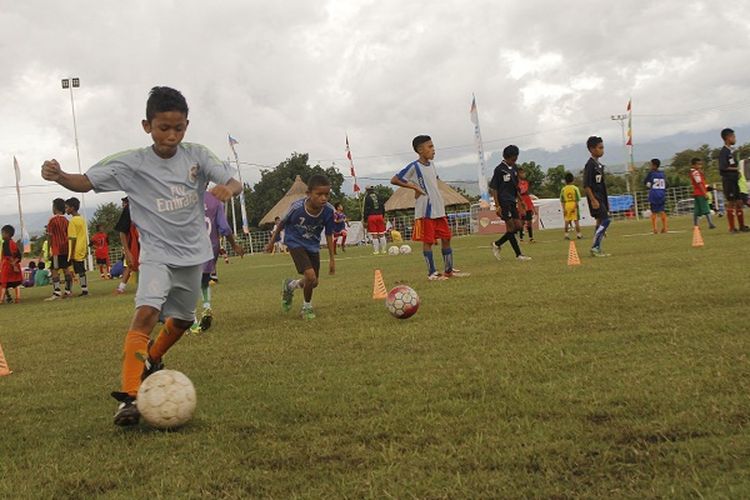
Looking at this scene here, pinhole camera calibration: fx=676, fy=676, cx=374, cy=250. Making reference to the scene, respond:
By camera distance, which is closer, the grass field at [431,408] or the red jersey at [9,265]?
the grass field at [431,408]

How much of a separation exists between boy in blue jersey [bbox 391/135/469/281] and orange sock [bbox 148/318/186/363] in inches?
255

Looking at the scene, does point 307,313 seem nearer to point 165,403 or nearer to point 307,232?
point 307,232

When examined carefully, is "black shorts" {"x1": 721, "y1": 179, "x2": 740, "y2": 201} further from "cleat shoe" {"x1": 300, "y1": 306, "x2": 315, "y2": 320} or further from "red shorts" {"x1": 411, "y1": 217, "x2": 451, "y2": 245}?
"cleat shoe" {"x1": 300, "y1": 306, "x2": 315, "y2": 320}

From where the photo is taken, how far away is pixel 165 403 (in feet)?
11.5

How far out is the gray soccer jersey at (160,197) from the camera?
13.4ft

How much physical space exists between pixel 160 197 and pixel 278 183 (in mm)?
77017

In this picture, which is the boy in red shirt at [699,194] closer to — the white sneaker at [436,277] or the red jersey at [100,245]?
the white sneaker at [436,277]

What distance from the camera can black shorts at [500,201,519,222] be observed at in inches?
513

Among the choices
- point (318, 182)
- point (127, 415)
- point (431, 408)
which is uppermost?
point (318, 182)

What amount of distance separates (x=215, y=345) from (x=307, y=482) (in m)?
3.86

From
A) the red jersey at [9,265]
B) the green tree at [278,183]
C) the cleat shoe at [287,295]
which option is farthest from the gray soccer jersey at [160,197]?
the green tree at [278,183]

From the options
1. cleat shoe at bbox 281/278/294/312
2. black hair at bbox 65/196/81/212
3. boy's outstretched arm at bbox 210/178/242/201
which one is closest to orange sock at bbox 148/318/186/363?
boy's outstretched arm at bbox 210/178/242/201

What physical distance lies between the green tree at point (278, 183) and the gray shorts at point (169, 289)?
7466 cm

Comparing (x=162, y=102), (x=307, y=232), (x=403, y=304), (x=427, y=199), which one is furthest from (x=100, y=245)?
(x=162, y=102)
